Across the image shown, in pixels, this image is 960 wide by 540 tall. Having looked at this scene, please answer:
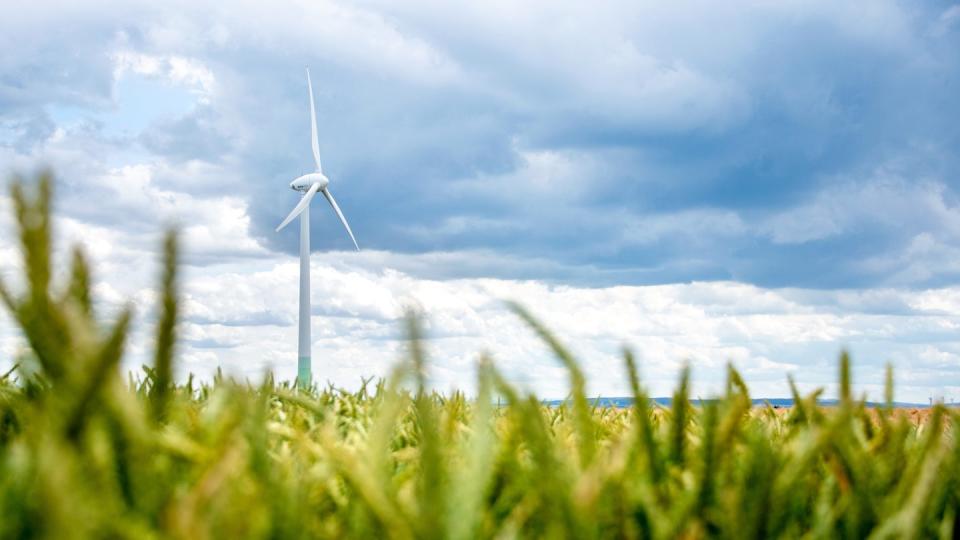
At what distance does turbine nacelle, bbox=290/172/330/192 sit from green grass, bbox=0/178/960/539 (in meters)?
34.3

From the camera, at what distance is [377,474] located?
1604 mm

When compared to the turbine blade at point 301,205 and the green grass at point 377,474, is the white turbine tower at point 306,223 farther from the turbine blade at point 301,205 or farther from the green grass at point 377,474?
the green grass at point 377,474

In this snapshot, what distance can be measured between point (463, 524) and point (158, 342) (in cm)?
58

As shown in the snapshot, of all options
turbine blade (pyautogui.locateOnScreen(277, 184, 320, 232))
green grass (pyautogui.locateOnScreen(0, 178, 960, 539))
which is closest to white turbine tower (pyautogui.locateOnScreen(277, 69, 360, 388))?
turbine blade (pyautogui.locateOnScreen(277, 184, 320, 232))

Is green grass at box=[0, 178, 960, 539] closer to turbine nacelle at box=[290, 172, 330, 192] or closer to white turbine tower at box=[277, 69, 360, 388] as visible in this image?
white turbine tower at box=[277, 69, 360, 388]

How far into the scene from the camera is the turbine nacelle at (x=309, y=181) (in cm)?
3572

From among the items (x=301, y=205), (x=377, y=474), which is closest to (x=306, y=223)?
(x=301, y=205)

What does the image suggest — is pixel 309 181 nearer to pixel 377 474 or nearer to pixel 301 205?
pixel 301 205

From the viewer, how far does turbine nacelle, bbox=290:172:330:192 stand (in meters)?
35.7

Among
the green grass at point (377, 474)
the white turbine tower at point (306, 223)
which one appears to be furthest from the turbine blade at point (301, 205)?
the green grass at point (377, 474)

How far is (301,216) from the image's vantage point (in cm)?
3262

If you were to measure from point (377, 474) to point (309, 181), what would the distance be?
117 feet

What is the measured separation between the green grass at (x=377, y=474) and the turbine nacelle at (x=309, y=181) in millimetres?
34306

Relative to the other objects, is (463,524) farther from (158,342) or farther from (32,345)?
(32,345)
